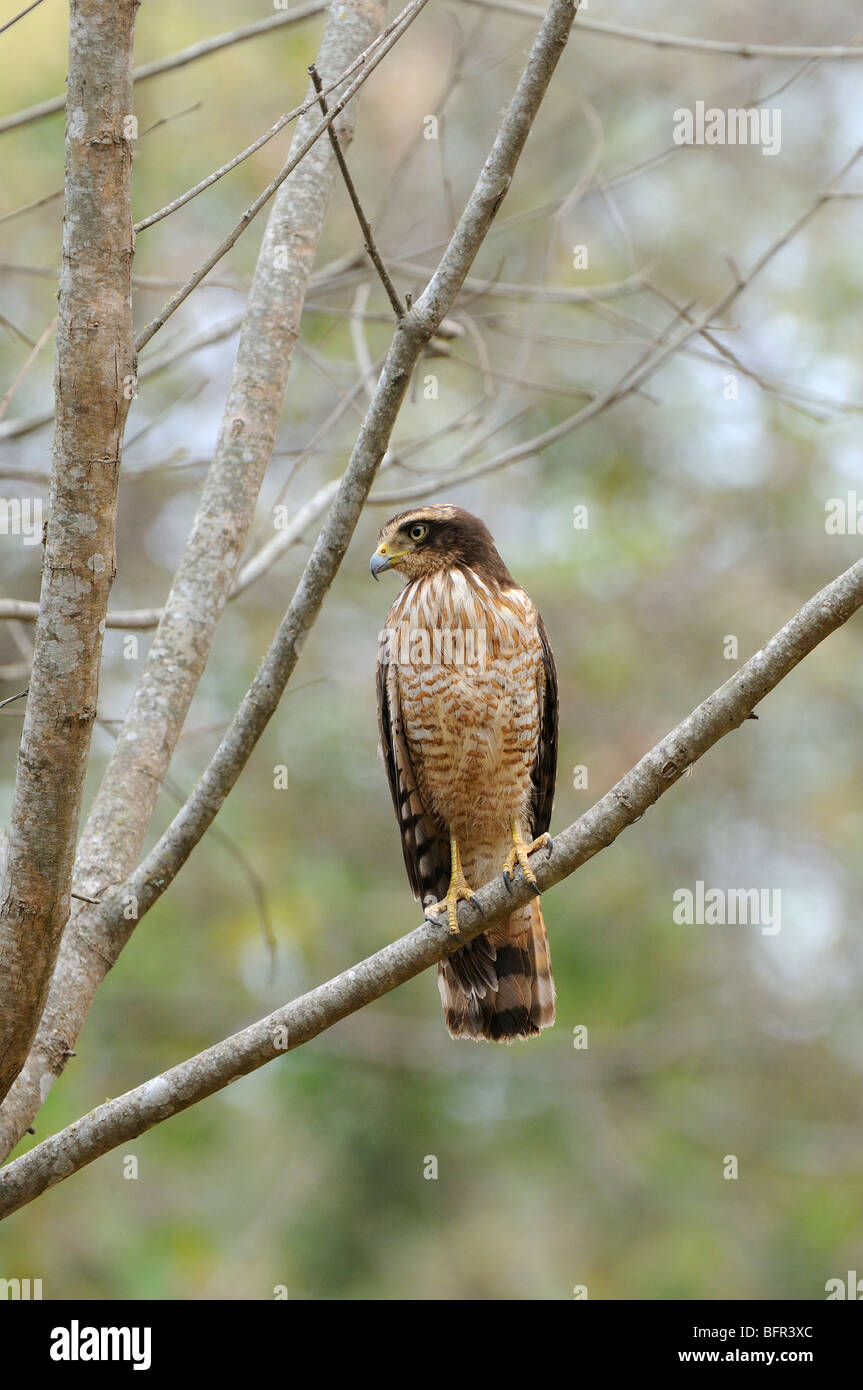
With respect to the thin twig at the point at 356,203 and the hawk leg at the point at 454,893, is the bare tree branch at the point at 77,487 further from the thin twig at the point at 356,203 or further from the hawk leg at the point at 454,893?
the hawk leg at the point at 454,893

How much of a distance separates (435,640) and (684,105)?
6.12 metres

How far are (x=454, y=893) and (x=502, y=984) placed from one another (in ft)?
1.50

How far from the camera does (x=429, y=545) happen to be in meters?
4.59

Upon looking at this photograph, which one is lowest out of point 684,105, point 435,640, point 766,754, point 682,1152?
point 682,1152

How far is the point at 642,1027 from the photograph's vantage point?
905 centimetres

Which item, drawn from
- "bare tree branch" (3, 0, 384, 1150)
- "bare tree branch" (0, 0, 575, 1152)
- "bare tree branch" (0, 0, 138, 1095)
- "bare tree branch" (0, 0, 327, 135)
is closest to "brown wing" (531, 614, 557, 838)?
"bare tree branch" (3, 0, 384, 1150)

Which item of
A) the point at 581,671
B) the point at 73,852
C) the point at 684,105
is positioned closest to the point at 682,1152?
the point at 581,671

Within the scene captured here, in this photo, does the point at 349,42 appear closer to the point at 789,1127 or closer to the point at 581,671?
the point at 581,671

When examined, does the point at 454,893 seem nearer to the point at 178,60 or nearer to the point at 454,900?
the point at 454,900

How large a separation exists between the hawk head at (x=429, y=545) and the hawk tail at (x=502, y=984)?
1.18m

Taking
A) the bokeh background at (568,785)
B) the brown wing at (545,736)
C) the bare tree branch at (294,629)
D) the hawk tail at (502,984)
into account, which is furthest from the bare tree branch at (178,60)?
the bokeh background at (568,785)

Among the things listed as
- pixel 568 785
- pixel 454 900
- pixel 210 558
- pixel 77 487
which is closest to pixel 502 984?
pixel 454 900

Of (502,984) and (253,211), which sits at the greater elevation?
(253,211)

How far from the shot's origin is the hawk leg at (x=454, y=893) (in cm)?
346
